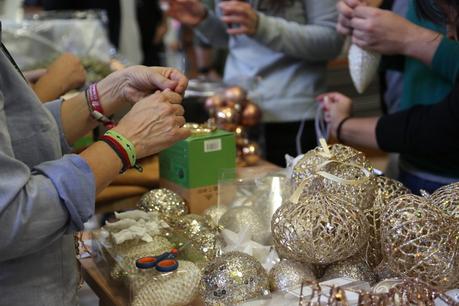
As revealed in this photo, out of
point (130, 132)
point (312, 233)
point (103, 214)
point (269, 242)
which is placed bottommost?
point (103, 214)

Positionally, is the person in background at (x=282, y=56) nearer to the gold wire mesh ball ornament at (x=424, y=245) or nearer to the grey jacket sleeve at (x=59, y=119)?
the grey jacket sleeve at (x=59, y=119)

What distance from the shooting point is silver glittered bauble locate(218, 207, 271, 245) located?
3.85ft

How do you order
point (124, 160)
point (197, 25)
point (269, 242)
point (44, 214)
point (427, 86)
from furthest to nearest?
1. point (197, 25)
2. point (427, 86)
3. point (269, 242)
4. point (124, 160)
5. point (44, 214)

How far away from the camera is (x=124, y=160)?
94cm

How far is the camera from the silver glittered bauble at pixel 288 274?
0.95m

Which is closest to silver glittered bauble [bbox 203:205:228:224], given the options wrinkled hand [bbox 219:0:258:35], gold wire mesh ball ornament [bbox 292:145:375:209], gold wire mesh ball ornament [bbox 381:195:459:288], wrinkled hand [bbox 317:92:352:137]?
gold wire mesh ball ornament [bbox 292:145:375:209]

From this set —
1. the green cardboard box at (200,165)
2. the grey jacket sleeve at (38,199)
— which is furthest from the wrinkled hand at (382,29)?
the grey jacket sleeve at (38,199)

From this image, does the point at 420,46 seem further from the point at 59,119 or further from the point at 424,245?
the point at 59,119

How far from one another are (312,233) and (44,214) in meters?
0.38

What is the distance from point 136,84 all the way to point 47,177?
15.8 inches

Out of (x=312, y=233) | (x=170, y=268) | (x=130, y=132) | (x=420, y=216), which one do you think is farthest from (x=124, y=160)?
(x=420, y=216)

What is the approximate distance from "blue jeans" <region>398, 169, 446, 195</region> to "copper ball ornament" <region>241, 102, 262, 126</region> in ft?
1.60

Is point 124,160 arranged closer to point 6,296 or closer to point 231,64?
point 6,296

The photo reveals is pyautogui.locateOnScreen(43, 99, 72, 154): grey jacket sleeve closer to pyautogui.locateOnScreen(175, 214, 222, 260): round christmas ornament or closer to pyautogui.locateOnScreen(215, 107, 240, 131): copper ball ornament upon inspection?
pyautogui.locateOnScreen(175, 214, 222, 260): round christmas ornament
